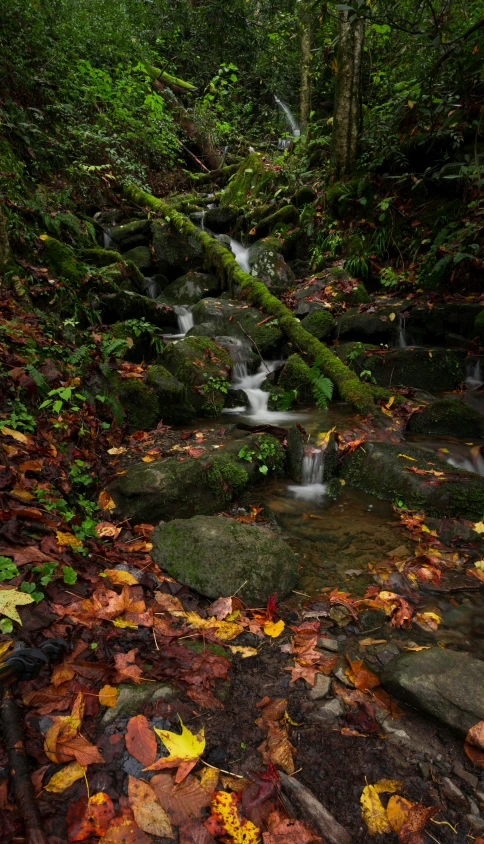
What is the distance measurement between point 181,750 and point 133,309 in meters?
7.38

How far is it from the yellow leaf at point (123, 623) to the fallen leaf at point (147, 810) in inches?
32.5

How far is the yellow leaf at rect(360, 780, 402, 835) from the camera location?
1.74 meters

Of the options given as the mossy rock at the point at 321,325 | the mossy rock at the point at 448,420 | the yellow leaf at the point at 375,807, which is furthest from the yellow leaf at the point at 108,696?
the mossy rock at the point at 321,325

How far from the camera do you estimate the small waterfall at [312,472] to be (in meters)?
5.02

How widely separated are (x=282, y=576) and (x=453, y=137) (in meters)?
9.85

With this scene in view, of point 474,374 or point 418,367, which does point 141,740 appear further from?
point 474,374

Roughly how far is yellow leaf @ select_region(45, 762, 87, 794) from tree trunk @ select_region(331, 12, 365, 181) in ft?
37.9

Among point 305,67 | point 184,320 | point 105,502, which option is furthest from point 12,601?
point 305,67

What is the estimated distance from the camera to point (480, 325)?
291 inches

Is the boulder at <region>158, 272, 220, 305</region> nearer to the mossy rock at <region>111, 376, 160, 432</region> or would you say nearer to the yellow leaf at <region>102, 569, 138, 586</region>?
the mossy rock at <region>111, 376, 160, 432</region>

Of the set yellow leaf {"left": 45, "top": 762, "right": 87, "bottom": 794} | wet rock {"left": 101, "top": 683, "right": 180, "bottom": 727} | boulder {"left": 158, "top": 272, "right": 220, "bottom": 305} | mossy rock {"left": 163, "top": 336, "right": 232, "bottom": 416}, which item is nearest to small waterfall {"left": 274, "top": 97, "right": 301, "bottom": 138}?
boulder {"left": 158, "top": 272, "right": 220, "bottom": 305}

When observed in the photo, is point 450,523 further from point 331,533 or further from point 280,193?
point 280,193

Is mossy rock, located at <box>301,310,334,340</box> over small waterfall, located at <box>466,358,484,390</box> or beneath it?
over

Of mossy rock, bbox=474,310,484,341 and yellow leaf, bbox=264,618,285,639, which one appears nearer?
yellow leaf, bbox=264,618,285,639
